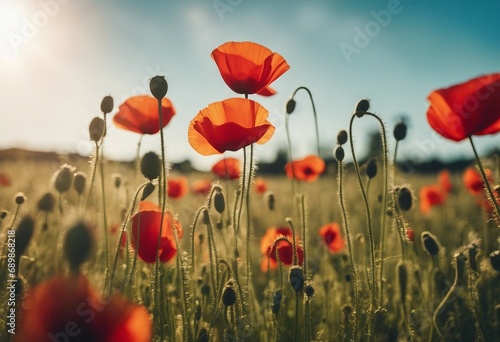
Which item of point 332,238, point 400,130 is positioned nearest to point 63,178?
point 400,130

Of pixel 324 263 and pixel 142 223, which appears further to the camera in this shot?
pixel 324 263

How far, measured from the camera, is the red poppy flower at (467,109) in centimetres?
148

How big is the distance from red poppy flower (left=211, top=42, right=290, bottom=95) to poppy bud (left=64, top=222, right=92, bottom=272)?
124cm

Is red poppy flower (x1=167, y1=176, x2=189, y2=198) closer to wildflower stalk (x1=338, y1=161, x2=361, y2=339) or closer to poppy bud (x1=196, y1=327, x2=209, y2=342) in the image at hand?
wildflower stalk (x1=338, y1=161, x2=361, y2=339)

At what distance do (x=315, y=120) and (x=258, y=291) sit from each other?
1.31 meters

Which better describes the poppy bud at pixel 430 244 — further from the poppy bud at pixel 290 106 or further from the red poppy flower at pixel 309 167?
the red poppy flower at pixel 309 167

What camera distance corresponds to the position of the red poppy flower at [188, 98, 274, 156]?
167 centimetres

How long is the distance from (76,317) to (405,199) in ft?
5.14

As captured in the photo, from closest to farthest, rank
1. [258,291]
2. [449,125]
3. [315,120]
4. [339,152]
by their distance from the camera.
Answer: [449,125] < [339,152] < [315,120] < [258,291]

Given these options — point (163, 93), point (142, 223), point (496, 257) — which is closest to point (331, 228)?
point (496, 257)

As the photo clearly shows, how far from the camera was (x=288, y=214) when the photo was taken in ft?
18.9

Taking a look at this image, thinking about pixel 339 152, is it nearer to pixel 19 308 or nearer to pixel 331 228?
pixel 331 228

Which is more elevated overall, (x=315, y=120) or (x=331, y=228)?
(x=315, y=120)

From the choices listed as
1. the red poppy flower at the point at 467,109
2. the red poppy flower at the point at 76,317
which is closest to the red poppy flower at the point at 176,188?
the red poppy flower at the point at 467,109
